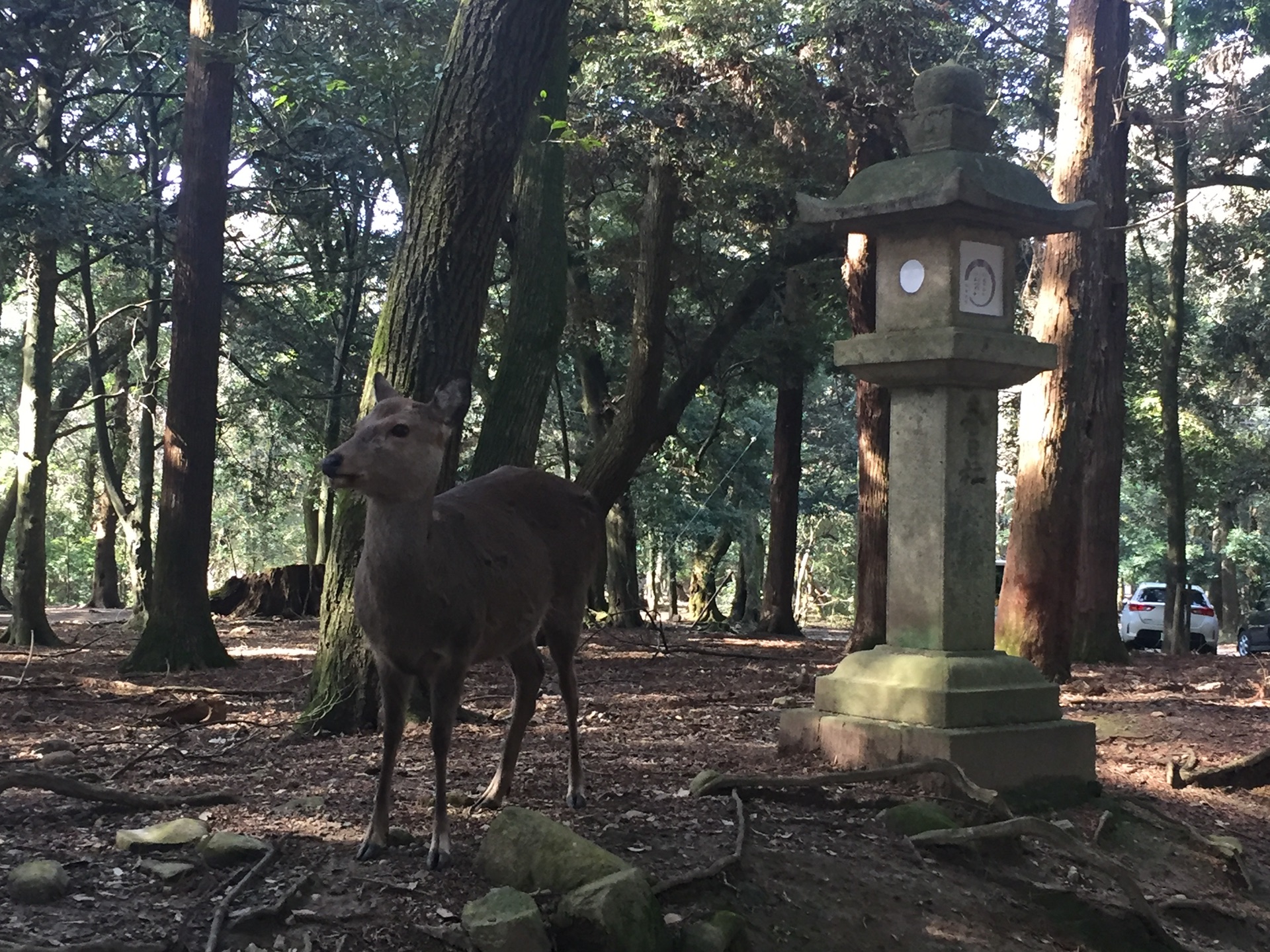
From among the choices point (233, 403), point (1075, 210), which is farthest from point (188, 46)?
point (233, 403)

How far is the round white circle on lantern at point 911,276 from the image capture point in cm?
702

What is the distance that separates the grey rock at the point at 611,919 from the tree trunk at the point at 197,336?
8.83 meters

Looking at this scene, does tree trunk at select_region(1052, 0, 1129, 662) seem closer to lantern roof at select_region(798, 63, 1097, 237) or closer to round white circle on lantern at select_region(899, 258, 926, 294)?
lantern roof at select_region(798, 63, 1097, 237)

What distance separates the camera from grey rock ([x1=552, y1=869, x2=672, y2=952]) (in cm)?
420

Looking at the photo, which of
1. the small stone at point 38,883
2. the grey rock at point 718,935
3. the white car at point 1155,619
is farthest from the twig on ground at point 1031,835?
the white car at point 1155,619

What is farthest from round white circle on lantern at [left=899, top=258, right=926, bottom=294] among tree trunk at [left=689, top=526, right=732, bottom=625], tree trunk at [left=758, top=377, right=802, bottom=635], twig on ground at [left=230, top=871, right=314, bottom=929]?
tree trunk at [left=689, top=526, right=732, bottom=625]

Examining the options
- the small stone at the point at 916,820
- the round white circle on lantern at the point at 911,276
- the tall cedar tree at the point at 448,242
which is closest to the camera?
the small stone at the point at 916,820

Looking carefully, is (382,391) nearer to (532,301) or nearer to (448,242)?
(448,242)

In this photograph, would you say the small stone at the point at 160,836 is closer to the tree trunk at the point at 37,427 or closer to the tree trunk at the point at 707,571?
the tree trunk at the point at 37,427

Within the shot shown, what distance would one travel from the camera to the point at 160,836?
4738 mm

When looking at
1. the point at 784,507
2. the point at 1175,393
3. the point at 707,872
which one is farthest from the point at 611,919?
the point at 1175,393

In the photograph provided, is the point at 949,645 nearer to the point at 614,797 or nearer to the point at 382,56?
the point at 614,797

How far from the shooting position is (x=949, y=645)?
6.79 meters

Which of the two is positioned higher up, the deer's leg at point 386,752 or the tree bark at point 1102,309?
the tree bark at point 1102,309
